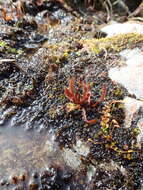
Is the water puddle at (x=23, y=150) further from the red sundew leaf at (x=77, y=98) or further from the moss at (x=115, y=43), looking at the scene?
the moss at (x=115, y=43)

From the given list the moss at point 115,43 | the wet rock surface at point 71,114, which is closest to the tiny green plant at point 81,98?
the wet rock surface at point 71,114

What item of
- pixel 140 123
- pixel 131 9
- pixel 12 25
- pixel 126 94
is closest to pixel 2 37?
pixel 12 25

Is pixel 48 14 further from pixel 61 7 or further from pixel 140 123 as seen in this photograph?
pixel 140 123

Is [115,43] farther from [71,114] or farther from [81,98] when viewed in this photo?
[71,114]

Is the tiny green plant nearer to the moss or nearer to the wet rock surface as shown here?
the wet rock surface

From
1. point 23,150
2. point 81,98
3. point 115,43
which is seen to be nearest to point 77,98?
point 81,98

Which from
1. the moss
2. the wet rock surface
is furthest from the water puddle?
the moss
